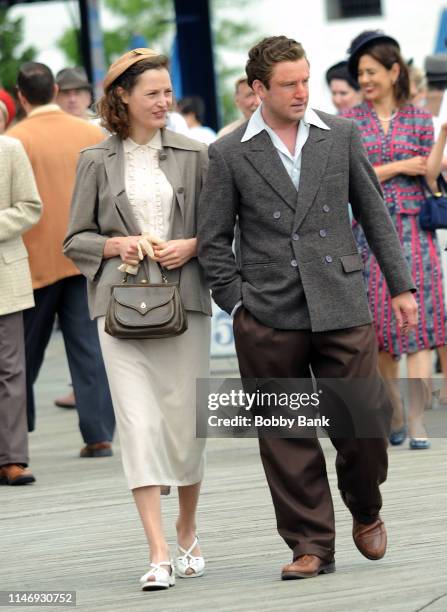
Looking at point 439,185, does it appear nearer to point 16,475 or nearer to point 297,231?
point 16,475

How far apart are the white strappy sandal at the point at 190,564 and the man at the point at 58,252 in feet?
11.0

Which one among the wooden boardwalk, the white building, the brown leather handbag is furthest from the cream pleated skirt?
the white building

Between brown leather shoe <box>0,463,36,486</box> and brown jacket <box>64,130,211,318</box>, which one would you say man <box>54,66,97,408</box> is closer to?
brown leather shoe <box>0,463,36,486</box>

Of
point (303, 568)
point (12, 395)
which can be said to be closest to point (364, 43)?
point (12, 395)

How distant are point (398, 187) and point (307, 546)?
133 inches

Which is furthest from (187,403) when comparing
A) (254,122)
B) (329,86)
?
(329,86)

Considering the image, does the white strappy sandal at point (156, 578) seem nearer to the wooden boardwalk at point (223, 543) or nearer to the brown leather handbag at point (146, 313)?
the wooden boardwalk at point (223, 543)

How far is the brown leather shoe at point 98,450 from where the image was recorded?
964 centimetres

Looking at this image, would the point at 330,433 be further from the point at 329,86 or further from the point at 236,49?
the point at 236,49

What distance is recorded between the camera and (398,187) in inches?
352

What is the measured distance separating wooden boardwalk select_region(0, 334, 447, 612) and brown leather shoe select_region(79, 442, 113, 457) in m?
0.07

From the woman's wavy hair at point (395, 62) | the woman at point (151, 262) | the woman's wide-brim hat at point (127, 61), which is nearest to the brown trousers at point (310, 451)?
the woman at point (151, 262)

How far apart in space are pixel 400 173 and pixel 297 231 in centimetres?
304

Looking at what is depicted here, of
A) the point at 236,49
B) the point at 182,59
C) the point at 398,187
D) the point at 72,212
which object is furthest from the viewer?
the point at 236,49
